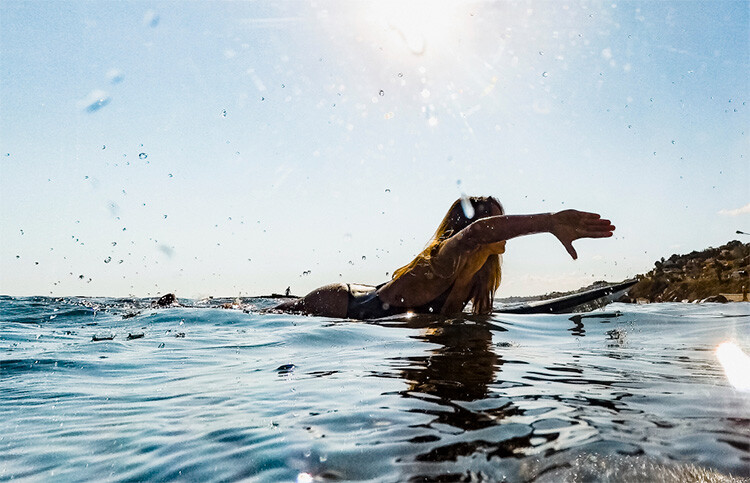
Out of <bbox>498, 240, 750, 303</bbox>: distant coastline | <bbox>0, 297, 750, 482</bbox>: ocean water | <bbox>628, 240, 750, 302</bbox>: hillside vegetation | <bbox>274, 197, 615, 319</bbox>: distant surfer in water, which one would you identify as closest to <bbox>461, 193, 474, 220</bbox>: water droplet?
<bbox>274, 197, 615, 319</bbox>: distant surfer in water

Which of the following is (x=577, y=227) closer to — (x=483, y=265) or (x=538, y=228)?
(x=538, y=228)

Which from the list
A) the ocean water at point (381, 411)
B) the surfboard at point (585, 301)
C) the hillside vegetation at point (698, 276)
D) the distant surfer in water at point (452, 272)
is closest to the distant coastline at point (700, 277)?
the hillside vegetation at point (698, 276)

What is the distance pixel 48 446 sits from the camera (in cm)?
206

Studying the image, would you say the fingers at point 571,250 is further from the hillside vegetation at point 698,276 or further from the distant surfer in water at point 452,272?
the hillside vegetation at point 698,276

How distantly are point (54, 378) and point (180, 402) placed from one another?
1.41 meters

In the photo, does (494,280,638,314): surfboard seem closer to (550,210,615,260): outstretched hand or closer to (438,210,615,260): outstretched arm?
(438,210,615,260): outstretched arm

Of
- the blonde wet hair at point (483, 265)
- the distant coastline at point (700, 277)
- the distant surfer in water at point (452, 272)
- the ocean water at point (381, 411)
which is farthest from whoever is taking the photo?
the distant coastline at point (700, 277)

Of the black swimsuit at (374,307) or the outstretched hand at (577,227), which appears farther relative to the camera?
the black swimsuit at (374,307)

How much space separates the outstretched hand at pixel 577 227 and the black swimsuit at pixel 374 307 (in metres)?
2.05

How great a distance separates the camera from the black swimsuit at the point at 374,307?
6.38 meters

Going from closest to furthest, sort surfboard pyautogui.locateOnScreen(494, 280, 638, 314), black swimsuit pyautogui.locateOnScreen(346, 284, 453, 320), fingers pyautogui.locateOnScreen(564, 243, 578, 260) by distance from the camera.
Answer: fingers pyautogui.locateOnScreen(564, 243, 578, 260) → black swimsuit pyautogui.locateOnScreen(346, 284, 453, 320) → surfboard pyautogui.locateOnScreen(494, 280, 638, 314)

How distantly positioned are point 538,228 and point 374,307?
8.83 feet

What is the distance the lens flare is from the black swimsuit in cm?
280

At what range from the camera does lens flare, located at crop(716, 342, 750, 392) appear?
2.77 metres
